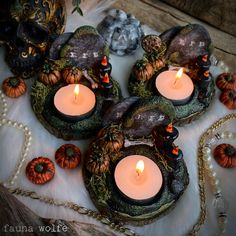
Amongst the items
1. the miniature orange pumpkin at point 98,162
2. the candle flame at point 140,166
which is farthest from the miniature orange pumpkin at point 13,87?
the candle flame at point 140,166

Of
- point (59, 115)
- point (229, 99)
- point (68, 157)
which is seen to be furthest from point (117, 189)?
point (229, 99)

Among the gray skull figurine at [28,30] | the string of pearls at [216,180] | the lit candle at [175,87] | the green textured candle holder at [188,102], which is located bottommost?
the string of pearls at [216,180]

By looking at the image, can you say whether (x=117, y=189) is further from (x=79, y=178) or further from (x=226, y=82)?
(x=226, y=82)

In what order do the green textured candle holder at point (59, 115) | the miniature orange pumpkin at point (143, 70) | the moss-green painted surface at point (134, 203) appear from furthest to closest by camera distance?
the miniature orange pumpkin at point (143, 70)
the green textured candle holder at point (59, 115)
the moss-green painted surface at point (134, 203)

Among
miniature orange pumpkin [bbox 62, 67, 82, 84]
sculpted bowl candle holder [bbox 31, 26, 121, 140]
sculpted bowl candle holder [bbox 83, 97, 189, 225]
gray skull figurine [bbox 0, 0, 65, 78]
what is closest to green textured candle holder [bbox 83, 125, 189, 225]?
sculpted bowl candle holder [bbox 83, 97, 189, 225]

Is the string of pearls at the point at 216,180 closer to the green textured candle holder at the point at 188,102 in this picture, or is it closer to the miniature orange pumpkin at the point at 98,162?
the green textured candle holder at the point at 188,102

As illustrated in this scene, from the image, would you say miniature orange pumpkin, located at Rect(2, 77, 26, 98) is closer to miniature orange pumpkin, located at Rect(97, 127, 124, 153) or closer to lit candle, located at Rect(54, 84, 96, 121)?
lit candle, located at Rect(54, 84, 96, 121)

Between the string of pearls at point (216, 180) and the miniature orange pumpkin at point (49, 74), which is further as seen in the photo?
the miniature orange pumpkin at point (49, 74)
